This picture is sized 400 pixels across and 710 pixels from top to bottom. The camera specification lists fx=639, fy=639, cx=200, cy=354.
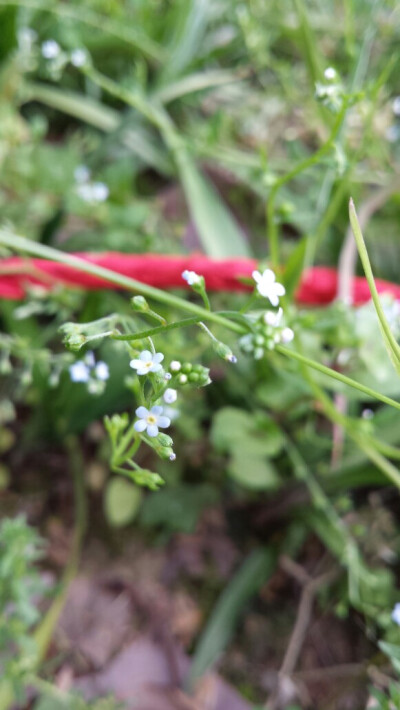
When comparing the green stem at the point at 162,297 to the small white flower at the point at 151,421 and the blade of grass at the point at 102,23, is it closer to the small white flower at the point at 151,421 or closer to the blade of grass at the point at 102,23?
the small white flower at the point at 151,421

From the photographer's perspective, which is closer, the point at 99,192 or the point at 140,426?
the point at 140,426

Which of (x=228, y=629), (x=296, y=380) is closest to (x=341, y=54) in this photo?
(x=296, y=380)

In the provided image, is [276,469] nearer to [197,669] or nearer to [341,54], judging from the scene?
[197,669]

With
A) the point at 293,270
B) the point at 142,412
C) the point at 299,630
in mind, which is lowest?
the point at 299,630

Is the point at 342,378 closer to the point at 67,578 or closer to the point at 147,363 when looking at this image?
the point at 147,363

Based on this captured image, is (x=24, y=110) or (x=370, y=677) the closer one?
(x=370, y=677)

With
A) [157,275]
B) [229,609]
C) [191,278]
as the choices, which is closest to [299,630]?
[229,609]
